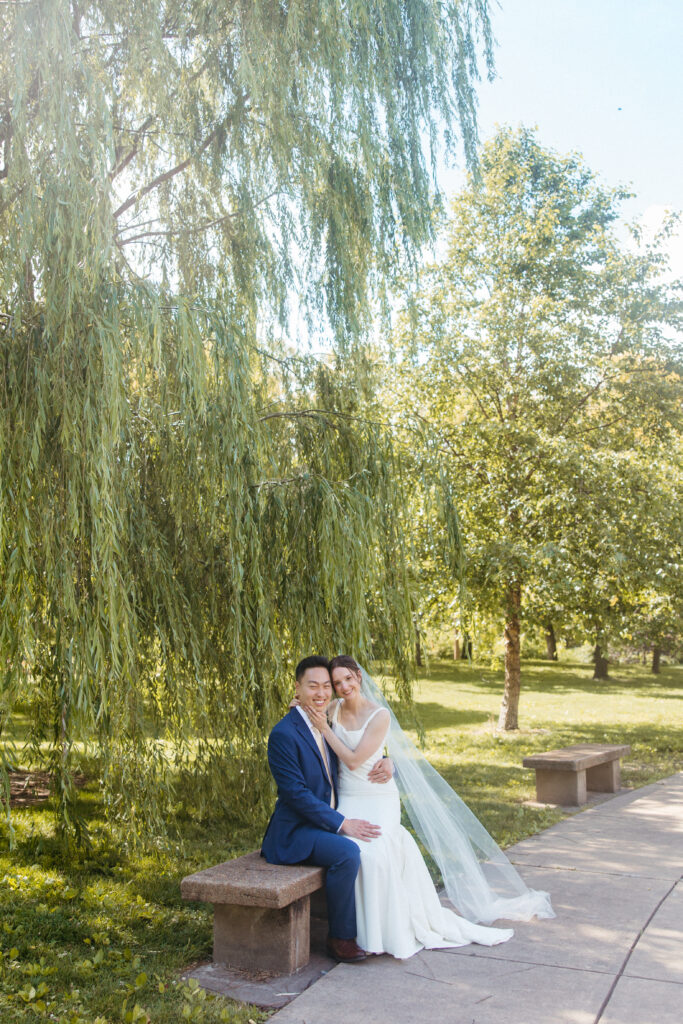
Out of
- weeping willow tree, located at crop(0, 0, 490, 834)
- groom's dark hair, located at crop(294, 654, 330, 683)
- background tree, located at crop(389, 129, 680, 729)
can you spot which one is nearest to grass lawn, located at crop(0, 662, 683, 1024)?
weeping willow tree, located at crop(0, 0, 490, 834)

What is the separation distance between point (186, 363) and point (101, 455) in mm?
706

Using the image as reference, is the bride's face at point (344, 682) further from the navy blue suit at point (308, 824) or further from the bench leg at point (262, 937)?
the bench leg at point (262, 937)

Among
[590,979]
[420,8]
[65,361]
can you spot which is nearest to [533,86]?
[420,8]

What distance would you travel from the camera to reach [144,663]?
17.8 ft

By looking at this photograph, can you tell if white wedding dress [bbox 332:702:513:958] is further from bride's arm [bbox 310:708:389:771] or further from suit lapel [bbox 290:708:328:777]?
suit lapel [bbox 290:708:328:777]

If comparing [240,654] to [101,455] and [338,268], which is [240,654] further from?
[338,268]

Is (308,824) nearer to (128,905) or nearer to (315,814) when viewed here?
(315,814)

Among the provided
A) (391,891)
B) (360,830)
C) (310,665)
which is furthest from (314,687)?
(391,891)

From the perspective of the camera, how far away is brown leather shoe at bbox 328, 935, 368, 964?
4.28 meters

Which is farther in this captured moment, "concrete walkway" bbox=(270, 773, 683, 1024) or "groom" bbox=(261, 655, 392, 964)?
"groom" bbox=(261, 655, 392, 964)

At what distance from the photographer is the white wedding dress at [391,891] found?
171 inches

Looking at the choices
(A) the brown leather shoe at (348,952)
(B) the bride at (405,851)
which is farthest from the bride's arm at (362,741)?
(A) the brown leather shoe at (348,952)

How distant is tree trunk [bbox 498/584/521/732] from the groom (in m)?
9.10

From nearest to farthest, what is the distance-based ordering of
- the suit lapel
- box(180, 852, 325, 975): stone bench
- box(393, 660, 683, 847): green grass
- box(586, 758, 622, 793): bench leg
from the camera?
1. box(180, 852, 325, 975): stone bench
2. the suit lapel
3. box(393, 660, 683, 847): green grass
4. box(586, 758, 622, 793): bench leg
